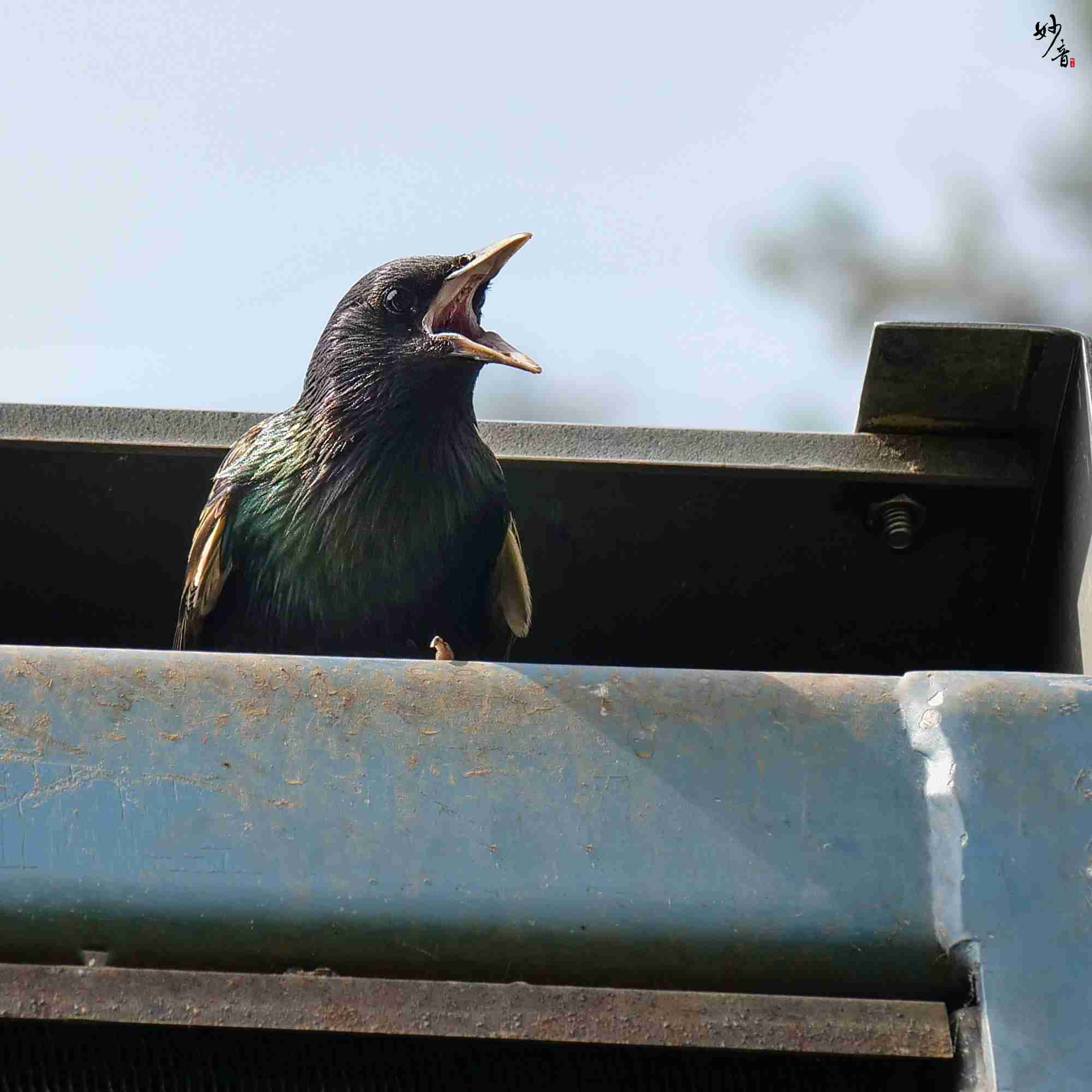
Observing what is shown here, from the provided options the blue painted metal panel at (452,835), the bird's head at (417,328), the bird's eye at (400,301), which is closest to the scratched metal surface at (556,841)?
the blue painted metal panel at (452,835)

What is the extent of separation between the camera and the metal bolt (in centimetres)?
287

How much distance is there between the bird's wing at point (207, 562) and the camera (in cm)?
348

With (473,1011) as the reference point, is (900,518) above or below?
above

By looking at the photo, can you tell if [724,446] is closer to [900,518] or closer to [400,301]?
[900,518]

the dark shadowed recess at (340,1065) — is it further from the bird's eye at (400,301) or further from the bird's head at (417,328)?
the bird's eye at (400,301)

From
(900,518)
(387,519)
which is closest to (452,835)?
(900,518)

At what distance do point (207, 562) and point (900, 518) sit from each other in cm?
149

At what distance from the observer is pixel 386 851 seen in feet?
5.44

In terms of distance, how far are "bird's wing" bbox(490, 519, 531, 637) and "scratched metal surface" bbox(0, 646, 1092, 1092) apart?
69.8 inches

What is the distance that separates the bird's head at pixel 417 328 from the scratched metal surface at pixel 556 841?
201cm

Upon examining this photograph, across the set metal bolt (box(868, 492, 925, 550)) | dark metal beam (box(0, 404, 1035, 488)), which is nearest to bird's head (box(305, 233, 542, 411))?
dark metal beam (box(0, 404, 1035, 488))

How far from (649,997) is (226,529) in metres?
2.22

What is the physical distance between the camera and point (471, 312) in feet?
12.6

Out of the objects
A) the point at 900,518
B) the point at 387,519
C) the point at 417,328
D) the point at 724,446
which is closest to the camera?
the point at 724,446
